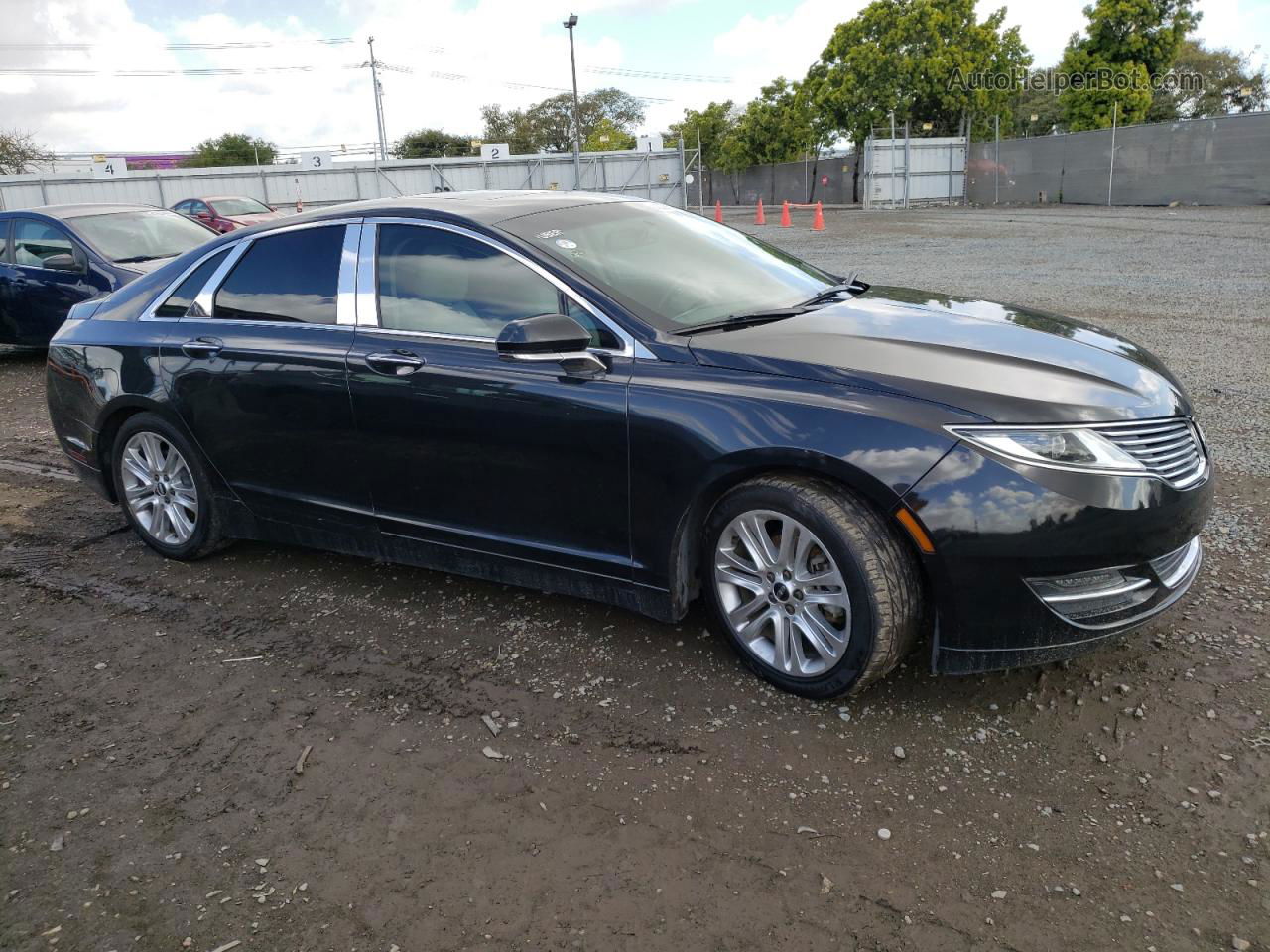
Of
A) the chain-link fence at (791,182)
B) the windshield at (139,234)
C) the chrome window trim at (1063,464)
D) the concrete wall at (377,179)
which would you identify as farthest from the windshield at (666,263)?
the chain-link fence at (791,182)

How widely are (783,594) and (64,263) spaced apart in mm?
9060

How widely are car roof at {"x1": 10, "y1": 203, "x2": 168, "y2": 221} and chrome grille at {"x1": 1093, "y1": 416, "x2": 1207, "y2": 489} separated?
404 inches

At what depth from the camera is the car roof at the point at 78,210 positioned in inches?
392

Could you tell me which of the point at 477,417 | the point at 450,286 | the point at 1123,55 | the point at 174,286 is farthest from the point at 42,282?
the point at 1123,55

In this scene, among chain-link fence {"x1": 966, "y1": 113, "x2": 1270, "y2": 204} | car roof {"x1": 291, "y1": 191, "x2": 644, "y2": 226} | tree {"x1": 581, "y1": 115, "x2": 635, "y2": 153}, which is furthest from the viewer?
tree {"x1": 581, "y1": 115, "x2": 635, "y2": 153}

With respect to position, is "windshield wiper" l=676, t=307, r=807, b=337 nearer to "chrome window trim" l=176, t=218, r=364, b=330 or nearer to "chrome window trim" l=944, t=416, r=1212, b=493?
"chrome window trim" l=944, t=416, r=1212, b=493

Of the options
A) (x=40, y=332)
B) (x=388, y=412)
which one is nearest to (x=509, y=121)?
(x=40, y=332)

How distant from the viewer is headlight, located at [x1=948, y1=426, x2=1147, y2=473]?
9.30ft

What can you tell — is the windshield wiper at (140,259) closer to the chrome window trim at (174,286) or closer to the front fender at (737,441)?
the chrome window trim at (174,286)

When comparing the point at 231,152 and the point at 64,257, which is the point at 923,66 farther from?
the point at 231,152

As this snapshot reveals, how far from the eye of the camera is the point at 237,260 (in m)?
4.45

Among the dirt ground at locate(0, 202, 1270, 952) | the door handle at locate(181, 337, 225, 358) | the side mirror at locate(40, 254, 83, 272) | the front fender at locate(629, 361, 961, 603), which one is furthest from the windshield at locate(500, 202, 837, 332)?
the side mirror at locate(40, 254, 83, 272)

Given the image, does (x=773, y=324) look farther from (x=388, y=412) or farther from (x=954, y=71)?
(x=954, y=71)

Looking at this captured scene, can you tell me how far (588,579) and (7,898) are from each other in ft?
6.38
